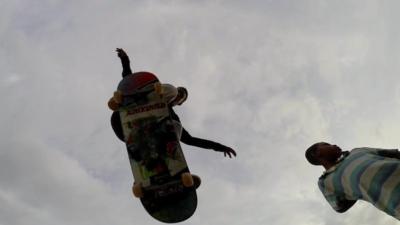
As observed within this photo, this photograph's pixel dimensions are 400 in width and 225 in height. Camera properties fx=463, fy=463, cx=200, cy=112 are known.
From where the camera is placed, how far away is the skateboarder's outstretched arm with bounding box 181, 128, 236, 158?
9.38m

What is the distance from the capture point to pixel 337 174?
515 centimetres

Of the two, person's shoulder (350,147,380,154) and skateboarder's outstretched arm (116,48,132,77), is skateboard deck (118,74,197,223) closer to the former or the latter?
skateboarder's outstretched arm (116,48,132,77)

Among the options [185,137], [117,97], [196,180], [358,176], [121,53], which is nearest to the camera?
[358,176]

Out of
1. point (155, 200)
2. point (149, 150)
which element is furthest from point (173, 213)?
point (149, 150)

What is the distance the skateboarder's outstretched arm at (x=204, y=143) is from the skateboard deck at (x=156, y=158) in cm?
67

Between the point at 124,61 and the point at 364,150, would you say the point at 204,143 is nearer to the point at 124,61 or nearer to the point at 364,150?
the point at 124,61

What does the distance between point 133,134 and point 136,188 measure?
1.06 metres

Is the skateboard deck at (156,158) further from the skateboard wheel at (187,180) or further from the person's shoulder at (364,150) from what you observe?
the person's shoulder at (364,150)

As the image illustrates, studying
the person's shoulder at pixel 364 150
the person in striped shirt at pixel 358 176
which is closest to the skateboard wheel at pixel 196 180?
the person in striped shirt at pixel 358 176

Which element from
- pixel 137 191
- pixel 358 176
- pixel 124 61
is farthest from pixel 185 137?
pixel 358 176

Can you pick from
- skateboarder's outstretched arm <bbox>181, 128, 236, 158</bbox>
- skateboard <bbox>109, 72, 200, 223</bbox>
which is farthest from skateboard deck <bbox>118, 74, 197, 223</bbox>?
skateboarder's outstretched arm <bbox>181, 128, 236, 158</bbox>

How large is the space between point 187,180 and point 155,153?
31.4 inches

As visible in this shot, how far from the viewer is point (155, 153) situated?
331 inches

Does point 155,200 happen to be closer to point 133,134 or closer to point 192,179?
point 192,179
